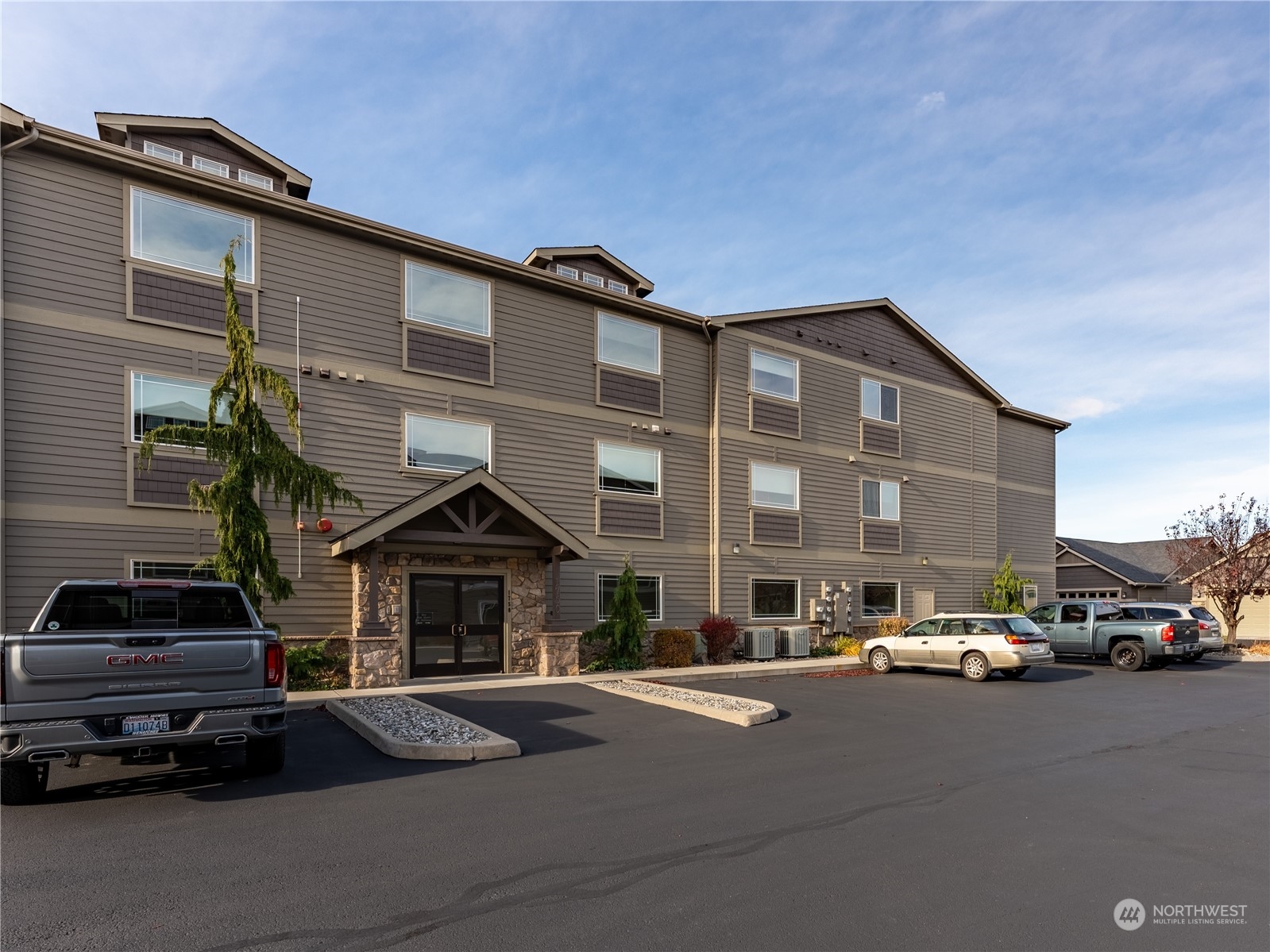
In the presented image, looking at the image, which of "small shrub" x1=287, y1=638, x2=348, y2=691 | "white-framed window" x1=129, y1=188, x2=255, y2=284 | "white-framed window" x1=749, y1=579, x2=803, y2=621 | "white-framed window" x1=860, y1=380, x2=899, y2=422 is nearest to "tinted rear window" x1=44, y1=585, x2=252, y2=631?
"small shrub" x1=287, y1=638, x2=348, y2=691

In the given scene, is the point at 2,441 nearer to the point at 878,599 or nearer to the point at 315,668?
the point at 315,668

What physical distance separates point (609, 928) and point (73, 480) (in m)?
13.1

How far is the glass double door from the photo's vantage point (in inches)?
663

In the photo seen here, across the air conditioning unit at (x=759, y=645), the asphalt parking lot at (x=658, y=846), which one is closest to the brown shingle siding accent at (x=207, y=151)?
the asphalt parking lot at (x=658, y=846)

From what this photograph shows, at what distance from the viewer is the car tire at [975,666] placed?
18.4 m

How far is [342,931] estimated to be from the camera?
4.66 m

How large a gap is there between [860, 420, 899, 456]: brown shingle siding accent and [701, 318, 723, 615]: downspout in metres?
6.16

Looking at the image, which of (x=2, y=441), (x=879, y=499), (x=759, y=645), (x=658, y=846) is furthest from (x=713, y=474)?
(x=658, y=846)

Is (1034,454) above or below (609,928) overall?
above

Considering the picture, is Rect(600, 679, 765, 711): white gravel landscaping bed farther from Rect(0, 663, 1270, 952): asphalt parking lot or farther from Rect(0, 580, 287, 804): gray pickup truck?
Rect(0, 580, 287, 804): gray pickup truck

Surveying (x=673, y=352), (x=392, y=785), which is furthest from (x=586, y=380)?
(x=392, y=785)

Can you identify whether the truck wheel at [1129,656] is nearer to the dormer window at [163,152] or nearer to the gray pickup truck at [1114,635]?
the gray pickup truck at [1114,635]

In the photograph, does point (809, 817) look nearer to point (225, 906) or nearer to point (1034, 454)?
point (225, 906)
